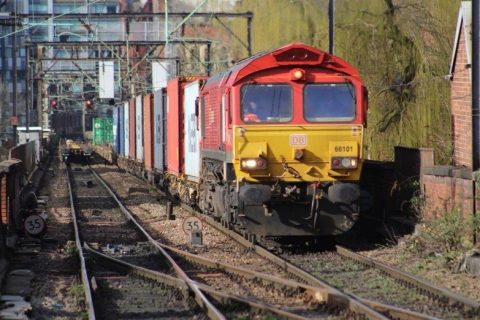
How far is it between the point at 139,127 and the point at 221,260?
74.3ft

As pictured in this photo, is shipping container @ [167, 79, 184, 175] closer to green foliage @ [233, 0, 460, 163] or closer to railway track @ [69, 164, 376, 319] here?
green foliage @ [233, 0, 460, 163]

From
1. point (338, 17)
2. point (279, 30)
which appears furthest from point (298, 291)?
point (279, 30)

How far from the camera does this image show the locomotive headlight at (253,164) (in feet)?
44.8

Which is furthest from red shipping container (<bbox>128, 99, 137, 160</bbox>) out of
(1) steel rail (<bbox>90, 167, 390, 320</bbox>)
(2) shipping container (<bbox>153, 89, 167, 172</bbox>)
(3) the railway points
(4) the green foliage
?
(1) steel rail (<bbox>90, 167, 390, 320</bbox>)

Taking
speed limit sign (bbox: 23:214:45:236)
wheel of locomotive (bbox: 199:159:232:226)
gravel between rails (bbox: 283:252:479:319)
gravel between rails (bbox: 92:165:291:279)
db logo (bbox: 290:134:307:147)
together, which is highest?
db logo (bbox: 290:134:307:147)

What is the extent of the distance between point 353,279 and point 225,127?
156 inches

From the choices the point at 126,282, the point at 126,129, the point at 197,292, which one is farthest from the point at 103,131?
the point at 197,292

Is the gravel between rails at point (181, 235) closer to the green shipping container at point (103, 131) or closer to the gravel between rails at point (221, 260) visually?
the gravel between rails at point (221, 260)

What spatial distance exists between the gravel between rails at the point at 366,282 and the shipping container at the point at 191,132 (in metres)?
5.29

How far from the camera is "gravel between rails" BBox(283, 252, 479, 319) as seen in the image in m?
9.41

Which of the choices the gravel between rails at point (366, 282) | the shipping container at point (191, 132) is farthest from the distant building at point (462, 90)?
the shipping container at point (191, 132)

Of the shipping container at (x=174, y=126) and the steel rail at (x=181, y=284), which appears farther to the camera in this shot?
the shipping container at (x=174, y=126)

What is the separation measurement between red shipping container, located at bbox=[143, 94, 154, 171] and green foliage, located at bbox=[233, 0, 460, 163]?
6.41 m

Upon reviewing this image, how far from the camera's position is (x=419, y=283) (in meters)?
10.5
